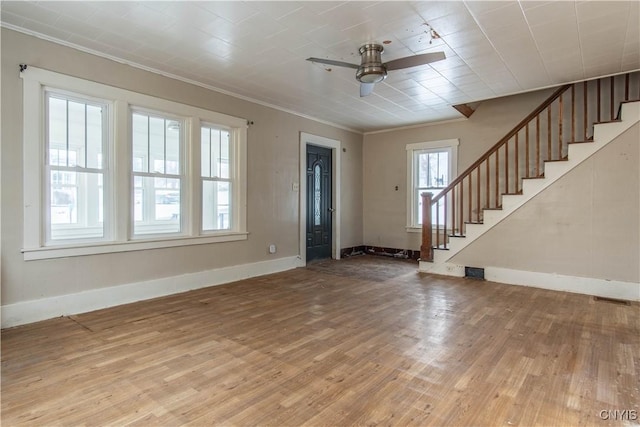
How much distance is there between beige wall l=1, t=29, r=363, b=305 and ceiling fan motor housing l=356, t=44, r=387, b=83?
232 cm

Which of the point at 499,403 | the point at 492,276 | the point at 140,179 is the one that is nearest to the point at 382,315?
the point at 499,403

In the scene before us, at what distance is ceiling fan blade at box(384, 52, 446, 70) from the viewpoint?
3.00 meters

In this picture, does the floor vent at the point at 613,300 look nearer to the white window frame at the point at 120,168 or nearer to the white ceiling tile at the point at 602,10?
the white ceiling tile at the point at 602,10

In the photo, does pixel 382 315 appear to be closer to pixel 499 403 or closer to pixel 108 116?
pixel 499 403

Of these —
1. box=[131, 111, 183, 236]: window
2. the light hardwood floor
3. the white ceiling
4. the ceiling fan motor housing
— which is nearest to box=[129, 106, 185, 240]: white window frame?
box=[131, 111, 183, 236]: window

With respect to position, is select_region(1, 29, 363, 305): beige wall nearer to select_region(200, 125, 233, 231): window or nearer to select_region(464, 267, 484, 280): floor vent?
select_region(200, 125, 233, 231): window

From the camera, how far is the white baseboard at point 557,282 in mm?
4078

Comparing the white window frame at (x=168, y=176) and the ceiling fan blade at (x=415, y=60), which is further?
the white window frame at (x=168, y=176)

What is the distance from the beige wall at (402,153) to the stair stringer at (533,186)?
1.37 m

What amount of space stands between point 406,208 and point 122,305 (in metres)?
5.31

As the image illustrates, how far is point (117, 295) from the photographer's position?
376cm

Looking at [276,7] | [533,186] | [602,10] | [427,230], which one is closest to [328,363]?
[276,7]
